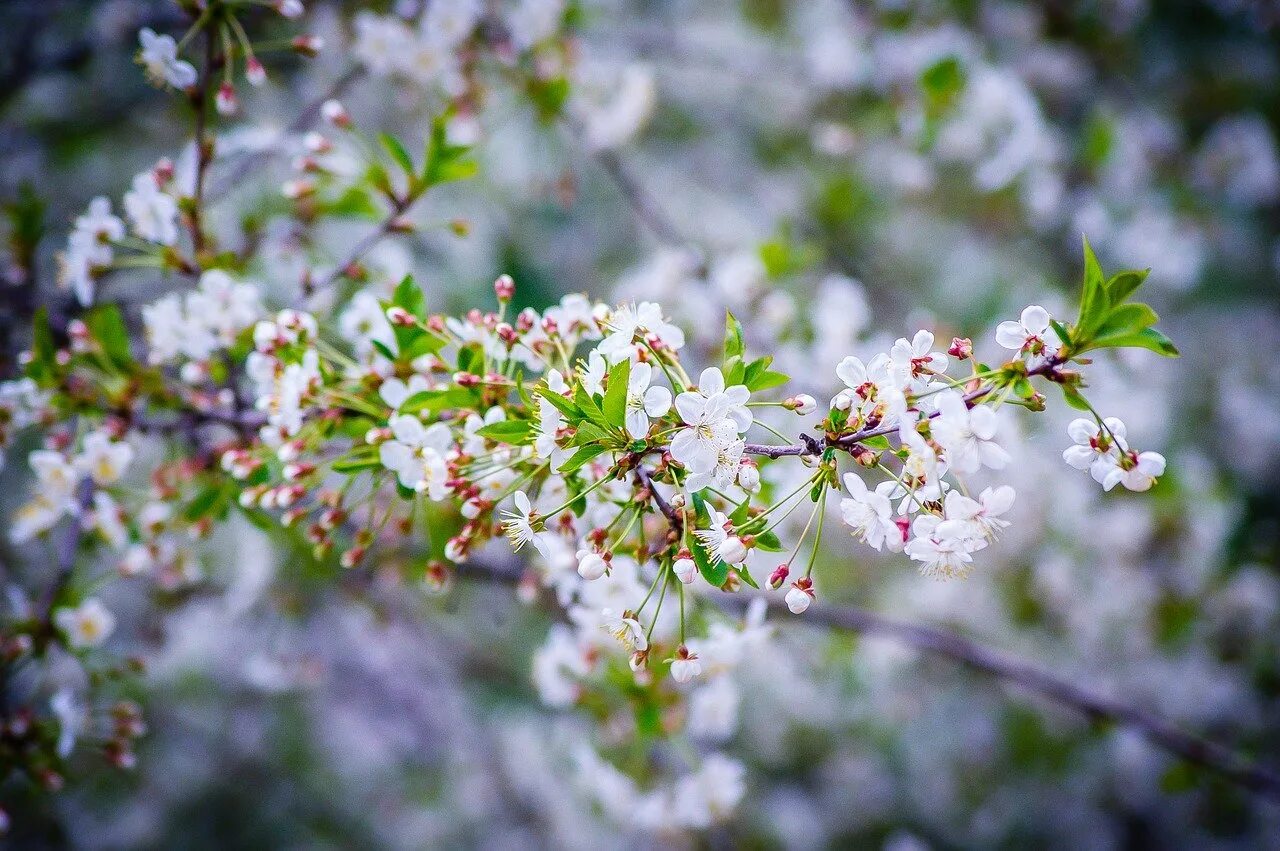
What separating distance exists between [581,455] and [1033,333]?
432 mm

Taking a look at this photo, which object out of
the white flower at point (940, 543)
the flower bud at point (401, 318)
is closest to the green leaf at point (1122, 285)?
the white flower at point (940, 543)

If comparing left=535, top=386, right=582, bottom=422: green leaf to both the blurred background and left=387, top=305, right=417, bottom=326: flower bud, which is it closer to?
left=387, top=305, right=417, bottom=326: flower bud

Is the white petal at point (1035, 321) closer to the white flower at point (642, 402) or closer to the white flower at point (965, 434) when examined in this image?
the white flower at point (965, 434)

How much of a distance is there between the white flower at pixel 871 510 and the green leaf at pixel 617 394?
210 millimetres

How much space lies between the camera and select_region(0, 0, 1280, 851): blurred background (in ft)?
8.11

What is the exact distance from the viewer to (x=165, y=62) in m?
0.98

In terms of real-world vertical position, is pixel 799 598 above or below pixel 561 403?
above

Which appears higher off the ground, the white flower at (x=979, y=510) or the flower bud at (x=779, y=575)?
the white flower at (x=979, y=510)

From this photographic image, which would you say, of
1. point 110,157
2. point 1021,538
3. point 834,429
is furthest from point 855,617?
point 110,157

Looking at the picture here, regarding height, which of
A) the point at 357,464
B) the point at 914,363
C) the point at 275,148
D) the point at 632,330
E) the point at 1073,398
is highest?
the point at 1073,398

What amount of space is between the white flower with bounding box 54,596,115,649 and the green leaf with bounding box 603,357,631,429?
3.09 feet

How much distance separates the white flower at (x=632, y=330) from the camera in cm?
72

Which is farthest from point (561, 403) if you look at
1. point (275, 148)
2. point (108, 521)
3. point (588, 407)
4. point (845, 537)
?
point (845, 537)

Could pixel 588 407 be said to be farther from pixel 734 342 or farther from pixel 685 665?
pixel 685 665
